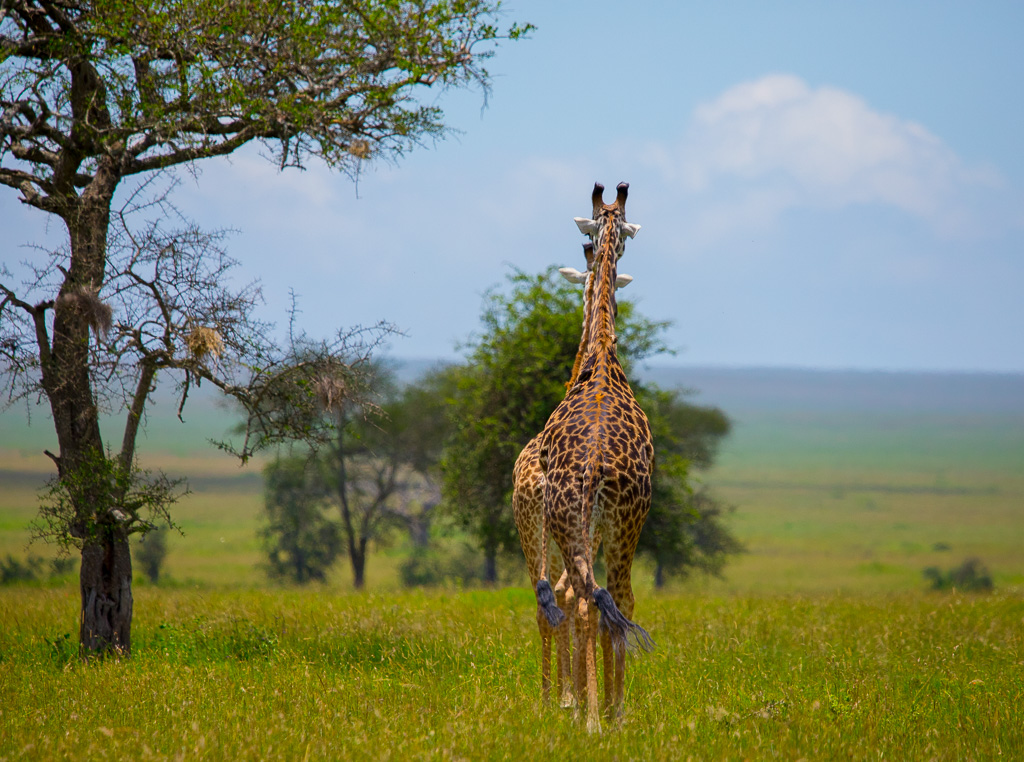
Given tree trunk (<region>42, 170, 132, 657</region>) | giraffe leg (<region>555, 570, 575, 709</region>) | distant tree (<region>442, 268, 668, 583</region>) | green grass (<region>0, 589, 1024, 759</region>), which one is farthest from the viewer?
distant tree (<region>442, 268, 668, 583</region>)

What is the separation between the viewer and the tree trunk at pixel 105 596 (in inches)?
444

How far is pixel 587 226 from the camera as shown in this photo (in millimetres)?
9766

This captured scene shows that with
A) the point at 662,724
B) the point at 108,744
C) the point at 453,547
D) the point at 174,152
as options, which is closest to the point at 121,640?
the point at 108,744

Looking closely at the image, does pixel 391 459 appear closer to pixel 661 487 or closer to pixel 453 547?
pixel 661 487

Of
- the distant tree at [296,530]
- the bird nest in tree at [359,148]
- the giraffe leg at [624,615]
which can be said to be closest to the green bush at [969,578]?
the distant tree at [296,530]

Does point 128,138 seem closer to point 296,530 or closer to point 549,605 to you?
point 549,605

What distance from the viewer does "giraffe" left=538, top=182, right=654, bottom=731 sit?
760 centimetres

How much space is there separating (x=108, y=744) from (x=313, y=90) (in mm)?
8177

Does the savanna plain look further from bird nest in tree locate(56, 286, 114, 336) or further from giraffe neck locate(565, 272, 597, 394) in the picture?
giraffe neck locate(565, 272, 597, 394)

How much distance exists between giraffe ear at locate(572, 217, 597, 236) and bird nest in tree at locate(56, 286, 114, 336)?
5.54 meters

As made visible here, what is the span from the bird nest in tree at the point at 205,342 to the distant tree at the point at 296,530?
87.4 feet

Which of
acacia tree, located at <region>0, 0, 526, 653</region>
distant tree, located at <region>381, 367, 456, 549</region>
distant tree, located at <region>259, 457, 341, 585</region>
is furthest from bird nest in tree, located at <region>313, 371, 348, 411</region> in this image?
distant tree, located at <region>259, 457, 341, 585</region>

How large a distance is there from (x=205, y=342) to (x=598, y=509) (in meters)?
5.50

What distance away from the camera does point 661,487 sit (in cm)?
2109
